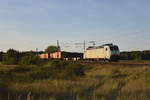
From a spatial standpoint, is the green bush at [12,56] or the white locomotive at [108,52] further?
the green bush at [12,56]

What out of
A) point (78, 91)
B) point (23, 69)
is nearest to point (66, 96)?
point (78, 91)

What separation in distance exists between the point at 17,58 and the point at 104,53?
65.4ft

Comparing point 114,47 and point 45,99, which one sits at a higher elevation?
point 114,47

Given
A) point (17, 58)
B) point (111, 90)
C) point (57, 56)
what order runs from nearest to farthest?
point (111, 90) → point (17, 58) → point (57, 56)

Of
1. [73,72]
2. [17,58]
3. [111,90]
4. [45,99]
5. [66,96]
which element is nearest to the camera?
[45,99]

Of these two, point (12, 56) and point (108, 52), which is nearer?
point (108, 52)

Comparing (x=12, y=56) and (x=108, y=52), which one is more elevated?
(x=108, y=52)

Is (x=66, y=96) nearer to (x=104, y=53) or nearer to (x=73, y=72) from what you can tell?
(x=73, y=72)

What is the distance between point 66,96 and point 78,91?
89cm

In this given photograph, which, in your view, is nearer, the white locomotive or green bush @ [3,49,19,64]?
the white locomotive

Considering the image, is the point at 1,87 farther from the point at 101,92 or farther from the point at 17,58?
the point at 17,58

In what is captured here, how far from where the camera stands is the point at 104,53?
107ft

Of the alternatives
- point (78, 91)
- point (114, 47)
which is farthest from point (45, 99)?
point (114, 47)

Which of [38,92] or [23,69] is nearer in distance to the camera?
[38,92]
